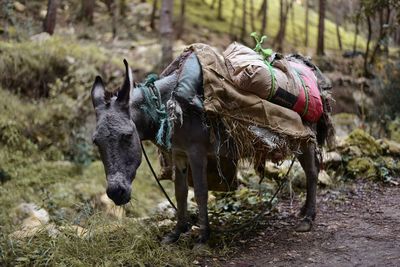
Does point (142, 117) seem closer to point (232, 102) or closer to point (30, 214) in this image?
point (232, 102)

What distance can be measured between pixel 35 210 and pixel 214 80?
4.08m

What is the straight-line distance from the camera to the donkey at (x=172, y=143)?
3.40 m

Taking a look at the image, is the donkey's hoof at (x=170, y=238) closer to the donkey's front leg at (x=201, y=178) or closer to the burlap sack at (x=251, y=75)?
the donkey's front leg at (x=201, y=178)

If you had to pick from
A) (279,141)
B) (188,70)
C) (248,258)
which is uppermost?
(188,70)

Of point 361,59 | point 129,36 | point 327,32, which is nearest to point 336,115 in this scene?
point 361,59

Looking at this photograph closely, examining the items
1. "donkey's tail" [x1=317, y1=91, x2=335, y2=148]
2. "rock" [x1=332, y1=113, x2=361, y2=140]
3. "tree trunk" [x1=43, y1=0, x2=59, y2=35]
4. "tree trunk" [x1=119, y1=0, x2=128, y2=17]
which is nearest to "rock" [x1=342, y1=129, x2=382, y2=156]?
"rock" [x1=332, y1=113, x2=361, y2=140]

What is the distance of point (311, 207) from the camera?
4.96 meters

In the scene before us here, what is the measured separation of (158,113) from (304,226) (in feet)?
6.73

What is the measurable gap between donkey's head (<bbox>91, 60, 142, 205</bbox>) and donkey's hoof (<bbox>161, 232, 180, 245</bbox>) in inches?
41.3

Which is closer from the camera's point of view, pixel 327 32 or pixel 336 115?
pixel 336 115

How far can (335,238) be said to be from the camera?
444 cm

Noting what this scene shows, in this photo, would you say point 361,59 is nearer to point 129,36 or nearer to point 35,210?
point 129,36

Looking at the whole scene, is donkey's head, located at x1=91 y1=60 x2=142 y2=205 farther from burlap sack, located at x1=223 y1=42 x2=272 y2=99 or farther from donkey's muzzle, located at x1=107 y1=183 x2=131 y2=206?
burlap sack, located at x1=223 y1=42 x2=272 y2=99

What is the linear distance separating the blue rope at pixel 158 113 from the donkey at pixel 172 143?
1.3 inches
